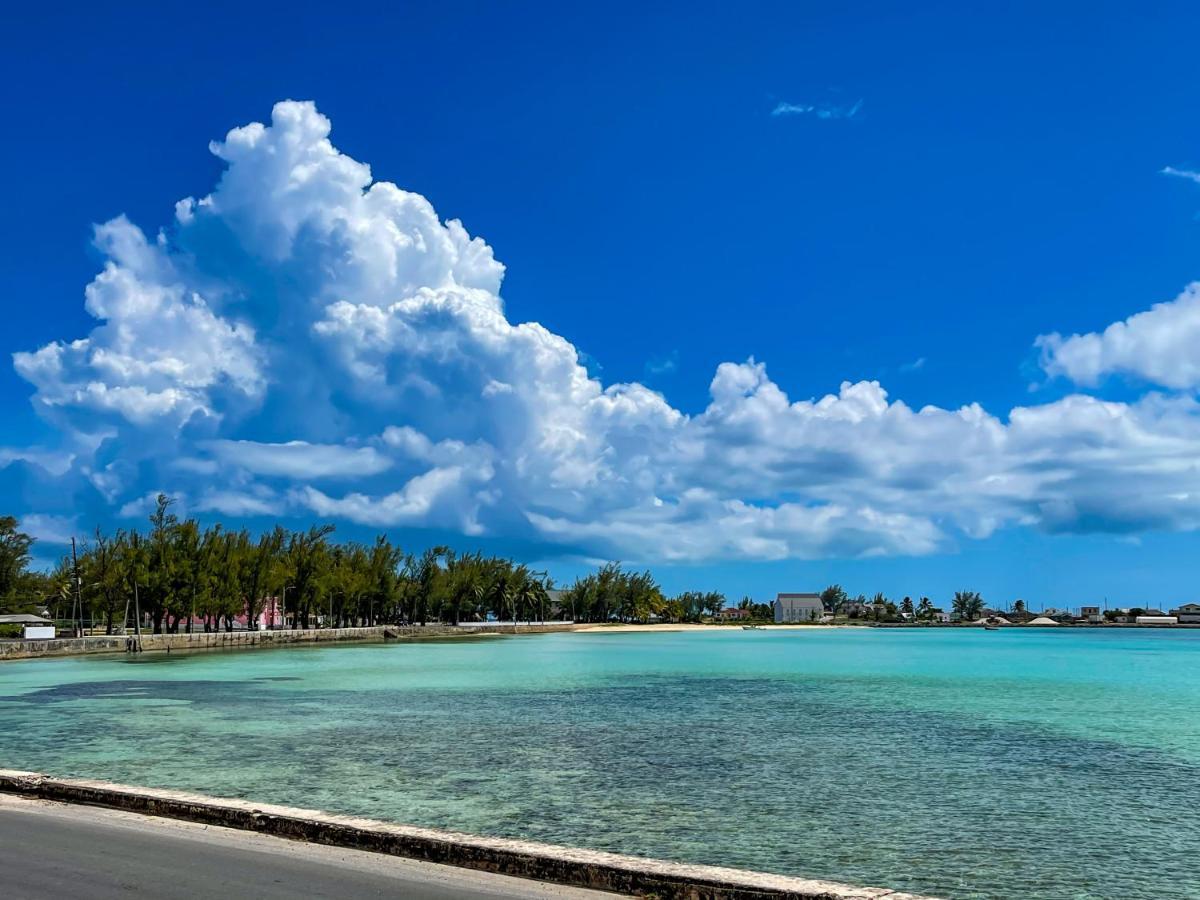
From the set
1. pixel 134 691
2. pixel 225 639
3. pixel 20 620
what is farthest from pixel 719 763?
pixel 20 620

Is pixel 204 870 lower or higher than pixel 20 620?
lower

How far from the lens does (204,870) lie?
9.55 meters

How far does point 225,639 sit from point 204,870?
276 ft

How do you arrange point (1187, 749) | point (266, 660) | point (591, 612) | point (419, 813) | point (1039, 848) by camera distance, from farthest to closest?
point (591, 612) < point (266, 660) < point (1187, 749) < point (419, 813) < point (1039, 848)

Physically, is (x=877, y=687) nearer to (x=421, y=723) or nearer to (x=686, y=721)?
(x=686, y=721)

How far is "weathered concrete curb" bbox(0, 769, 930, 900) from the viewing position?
895 centimetres

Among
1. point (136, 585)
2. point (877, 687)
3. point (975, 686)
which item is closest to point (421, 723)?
point (877, 687)

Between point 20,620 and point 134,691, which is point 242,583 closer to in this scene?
point 20,620

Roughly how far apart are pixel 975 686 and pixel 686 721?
26.7m

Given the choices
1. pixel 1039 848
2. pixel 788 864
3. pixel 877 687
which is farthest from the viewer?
pixel 877 687

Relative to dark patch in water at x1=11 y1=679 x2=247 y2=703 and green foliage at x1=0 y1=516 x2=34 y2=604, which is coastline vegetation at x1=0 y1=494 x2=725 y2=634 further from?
dark patch in water at x1=11 y1=679 x2=247 y2=703

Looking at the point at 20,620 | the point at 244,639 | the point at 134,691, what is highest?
the point at 20,620

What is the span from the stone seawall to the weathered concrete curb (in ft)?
195

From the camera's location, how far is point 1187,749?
27.6 metres
